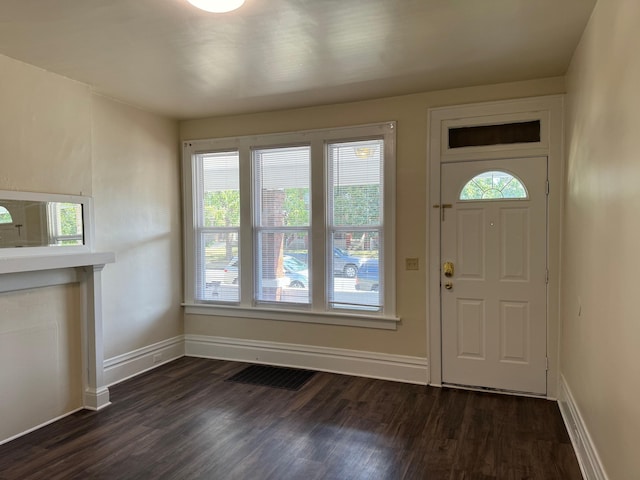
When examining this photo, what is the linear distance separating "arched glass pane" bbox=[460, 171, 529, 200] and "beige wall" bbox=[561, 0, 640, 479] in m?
0.57

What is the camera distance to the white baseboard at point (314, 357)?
3936mm

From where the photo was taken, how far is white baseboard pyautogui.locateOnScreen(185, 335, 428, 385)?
12.9 ft

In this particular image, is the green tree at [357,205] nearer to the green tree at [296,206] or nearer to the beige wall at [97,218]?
the green tree at [296,206]

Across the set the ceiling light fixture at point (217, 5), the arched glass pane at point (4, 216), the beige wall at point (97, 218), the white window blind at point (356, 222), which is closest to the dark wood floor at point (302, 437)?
the beige wall at point (97, 218)

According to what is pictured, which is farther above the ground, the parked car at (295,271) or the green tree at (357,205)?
the green tree at (357,205)

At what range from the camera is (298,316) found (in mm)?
4348

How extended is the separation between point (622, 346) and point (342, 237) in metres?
2.64

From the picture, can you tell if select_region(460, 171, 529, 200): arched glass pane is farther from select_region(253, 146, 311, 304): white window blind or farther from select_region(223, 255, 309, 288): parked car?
select_region(223, 255, 309, 288): parked car

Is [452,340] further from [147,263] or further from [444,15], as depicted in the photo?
[147,263]

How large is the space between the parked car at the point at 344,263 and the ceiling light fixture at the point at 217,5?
245cm

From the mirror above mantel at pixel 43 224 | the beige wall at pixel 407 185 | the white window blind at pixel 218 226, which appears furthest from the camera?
the white window blind at pixel 218 226

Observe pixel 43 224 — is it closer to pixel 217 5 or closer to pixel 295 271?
pixel 217 5

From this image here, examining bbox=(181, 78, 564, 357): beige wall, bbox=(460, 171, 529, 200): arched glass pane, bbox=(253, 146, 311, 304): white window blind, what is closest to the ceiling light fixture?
bbox=(181, 78, 564, 357): beige wall

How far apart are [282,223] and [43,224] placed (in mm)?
2072
